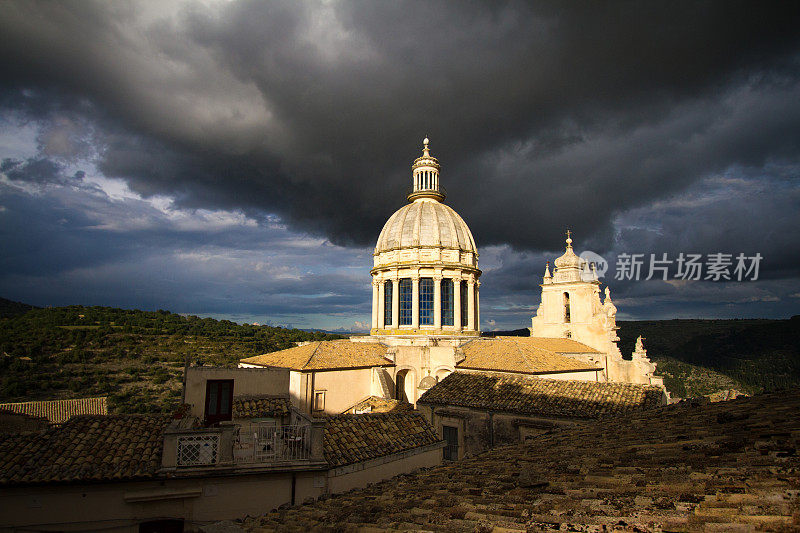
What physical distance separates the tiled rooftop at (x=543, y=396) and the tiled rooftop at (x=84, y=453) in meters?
13.6

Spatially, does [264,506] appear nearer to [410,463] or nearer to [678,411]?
[410,463]

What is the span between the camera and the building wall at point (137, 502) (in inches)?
420

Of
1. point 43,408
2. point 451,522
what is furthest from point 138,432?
point 43,408

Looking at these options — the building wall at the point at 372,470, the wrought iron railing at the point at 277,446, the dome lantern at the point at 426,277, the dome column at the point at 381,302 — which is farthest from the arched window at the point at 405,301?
the wrought iron railing at the point at 277,446

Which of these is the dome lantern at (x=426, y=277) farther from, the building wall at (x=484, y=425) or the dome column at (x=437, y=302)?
the building wall at (x=484, y=425)

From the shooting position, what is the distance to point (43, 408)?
34.0 metres

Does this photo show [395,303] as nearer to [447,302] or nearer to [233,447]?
[447,302]

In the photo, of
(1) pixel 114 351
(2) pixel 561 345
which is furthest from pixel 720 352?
(1) pixel 114 351

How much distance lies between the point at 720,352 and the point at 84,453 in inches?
5040

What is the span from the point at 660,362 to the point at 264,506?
9226 cm

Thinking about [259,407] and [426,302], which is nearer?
[259,407]

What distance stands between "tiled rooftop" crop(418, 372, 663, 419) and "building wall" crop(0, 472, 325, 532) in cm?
1122

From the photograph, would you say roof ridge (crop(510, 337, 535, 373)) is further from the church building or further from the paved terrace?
the paved terrace

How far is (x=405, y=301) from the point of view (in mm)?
38000
